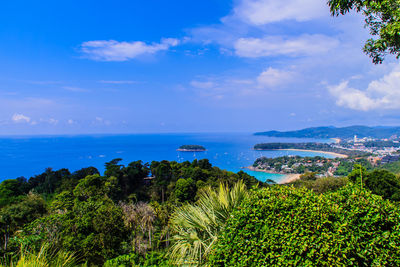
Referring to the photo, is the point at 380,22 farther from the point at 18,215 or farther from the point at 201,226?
the point at 18,215

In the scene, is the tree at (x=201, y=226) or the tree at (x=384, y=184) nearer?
the tree at (x=201, y=226)

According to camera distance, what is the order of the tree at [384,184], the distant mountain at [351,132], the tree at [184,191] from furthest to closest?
the distant mountain at [351,132]
the tree at [184,191]
the tree at [384,184]

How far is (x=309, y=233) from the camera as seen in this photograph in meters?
2.39

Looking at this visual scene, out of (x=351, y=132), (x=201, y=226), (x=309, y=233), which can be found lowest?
(x=351, y=132)

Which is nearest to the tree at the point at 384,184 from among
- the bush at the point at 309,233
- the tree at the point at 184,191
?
the tree at the point at 184,191

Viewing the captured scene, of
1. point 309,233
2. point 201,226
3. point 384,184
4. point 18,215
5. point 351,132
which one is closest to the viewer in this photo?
point 309,233

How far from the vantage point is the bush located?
7.66 ft

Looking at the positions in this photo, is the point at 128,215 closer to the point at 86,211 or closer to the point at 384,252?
the point at 86,211

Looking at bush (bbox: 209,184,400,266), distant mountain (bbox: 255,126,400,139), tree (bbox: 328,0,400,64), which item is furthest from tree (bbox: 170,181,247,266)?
distant mountain (bbox: 255,126,400,139)

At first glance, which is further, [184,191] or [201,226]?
[184,191]

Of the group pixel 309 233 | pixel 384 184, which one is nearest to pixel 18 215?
pixel 309 233

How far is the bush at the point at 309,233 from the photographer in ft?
7.66

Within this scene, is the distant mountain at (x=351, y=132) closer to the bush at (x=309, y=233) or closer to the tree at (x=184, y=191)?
the tree at (x=184, y=191)

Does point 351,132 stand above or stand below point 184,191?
above
